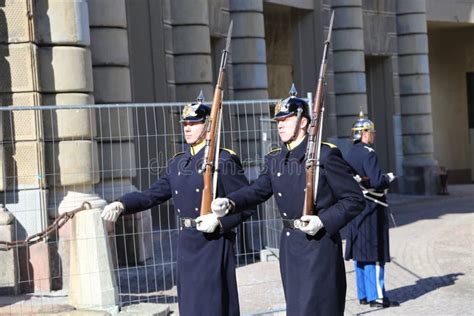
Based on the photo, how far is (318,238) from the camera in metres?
5.69

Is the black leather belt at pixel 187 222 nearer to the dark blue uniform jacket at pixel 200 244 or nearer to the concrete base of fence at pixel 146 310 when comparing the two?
the dark blue uniform jacket at pixel 200 244

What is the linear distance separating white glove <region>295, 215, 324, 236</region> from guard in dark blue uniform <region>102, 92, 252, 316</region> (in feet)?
2.63

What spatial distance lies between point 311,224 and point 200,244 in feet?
3.45

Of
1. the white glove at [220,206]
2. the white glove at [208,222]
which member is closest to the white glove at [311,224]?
the white glove at [220,206]

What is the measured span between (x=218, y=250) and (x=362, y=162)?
3.52 meters

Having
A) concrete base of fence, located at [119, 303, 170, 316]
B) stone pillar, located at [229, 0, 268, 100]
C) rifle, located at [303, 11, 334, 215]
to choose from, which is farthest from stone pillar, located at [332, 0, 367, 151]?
rifle, located at [303, 11, 334, 215]

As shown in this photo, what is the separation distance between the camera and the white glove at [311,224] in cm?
547

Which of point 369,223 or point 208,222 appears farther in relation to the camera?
point 369,223

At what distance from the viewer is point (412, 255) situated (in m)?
12.7

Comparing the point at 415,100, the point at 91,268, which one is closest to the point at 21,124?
the point at 91,268

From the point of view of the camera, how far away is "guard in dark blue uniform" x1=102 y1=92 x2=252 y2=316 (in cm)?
619

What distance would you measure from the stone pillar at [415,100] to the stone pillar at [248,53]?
7.01 metres

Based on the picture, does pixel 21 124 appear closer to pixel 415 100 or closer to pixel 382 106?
pixel 382 106

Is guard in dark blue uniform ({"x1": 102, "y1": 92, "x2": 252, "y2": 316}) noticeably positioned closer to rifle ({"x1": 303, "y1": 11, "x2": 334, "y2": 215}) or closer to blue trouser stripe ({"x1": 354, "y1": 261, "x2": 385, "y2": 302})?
rifle ({"x1": 303, "y1": 11, "x2": 334, "y2": 215})
